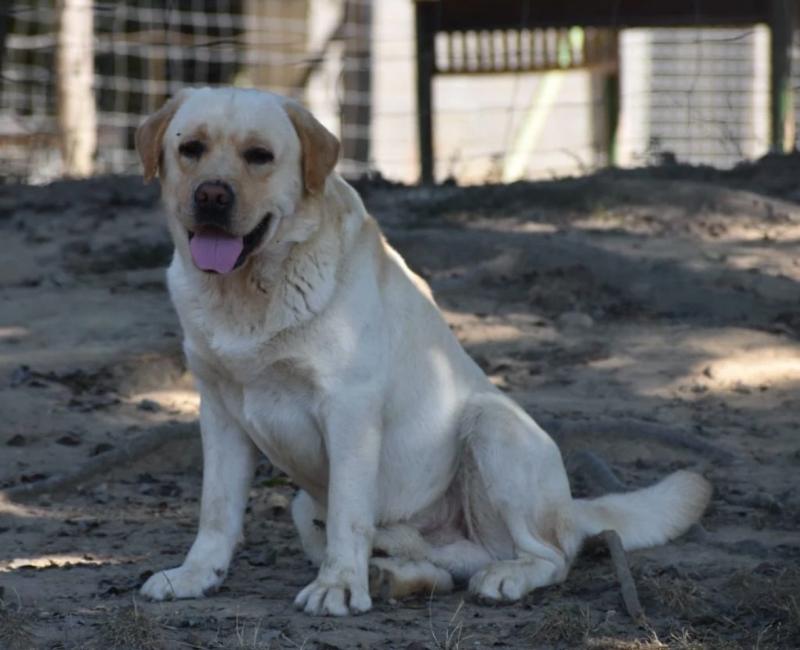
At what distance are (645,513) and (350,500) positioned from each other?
3.37ft

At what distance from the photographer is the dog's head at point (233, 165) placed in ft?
12.8

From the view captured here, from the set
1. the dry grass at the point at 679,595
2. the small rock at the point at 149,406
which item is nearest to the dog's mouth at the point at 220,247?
the dry grass at the point at 679,595

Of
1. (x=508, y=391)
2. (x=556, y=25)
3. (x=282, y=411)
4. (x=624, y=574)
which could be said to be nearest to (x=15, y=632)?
(x=282, y=411)

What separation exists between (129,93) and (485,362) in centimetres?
892

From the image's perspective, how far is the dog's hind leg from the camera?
14.1ft

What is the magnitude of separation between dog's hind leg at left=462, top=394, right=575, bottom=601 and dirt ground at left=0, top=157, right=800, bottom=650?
0.16 metres

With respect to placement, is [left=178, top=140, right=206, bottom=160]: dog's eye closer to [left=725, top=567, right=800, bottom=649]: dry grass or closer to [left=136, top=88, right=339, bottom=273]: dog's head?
[left=136, top=88, right=339, bottom=273]: dog's head

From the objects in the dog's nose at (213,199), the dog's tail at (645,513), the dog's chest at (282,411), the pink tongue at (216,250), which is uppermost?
the dog's nose at (213,199)

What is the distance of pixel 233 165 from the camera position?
3.94 m

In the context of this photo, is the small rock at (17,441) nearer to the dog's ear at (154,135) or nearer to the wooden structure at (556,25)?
the dog's ear at (154,135)

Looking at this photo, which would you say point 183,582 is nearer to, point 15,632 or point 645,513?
point 15,632

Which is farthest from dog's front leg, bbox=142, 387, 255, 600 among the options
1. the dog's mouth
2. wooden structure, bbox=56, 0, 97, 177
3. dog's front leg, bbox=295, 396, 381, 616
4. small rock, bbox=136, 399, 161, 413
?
wooden structure, bbox=56, 0, 97, 177

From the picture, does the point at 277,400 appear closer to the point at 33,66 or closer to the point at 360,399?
the point at 360,399

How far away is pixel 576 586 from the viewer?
4199 millimetres
